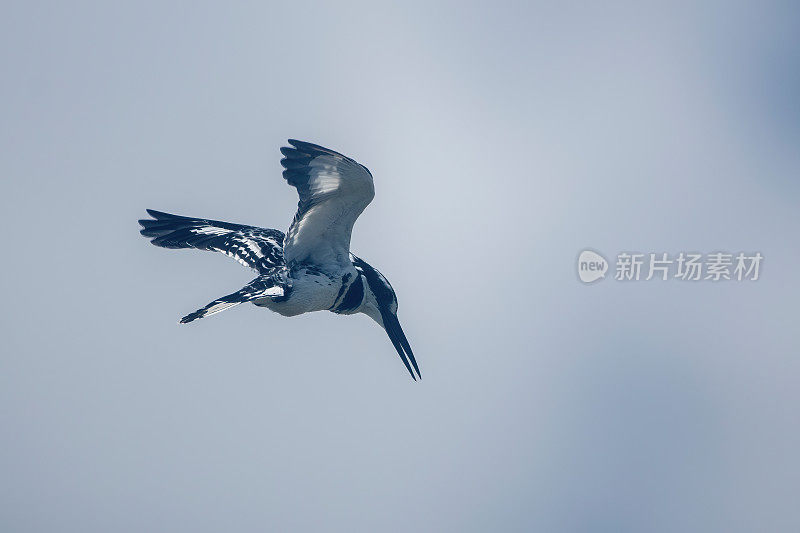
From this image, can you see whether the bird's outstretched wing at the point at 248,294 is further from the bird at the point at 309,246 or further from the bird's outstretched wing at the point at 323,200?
the bird's outstretched wing at the point at 323,200

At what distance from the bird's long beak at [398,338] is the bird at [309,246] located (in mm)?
11

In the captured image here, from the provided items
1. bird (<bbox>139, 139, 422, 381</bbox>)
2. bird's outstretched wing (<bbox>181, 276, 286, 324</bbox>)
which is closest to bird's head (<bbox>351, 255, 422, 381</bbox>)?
bird (<bbox>139, 139, 422, 381</bbox>)

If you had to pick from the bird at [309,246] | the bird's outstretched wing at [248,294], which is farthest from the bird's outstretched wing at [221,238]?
the bird's outstretched wing at [248,294]

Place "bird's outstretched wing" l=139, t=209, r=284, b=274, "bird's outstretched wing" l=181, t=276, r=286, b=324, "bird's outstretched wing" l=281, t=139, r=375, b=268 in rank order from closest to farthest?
"bird's outstretched wing" l=181, t=276, r=286, b=324
"bird's outstretched wing" l=281, t=139, r=375, b=268
"bird's outstretched wing" l=139, t=209, r=284, b=274

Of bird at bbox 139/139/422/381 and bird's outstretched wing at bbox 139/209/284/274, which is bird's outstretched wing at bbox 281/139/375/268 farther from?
bird's outstretched wing at bbox 139/209/284/274

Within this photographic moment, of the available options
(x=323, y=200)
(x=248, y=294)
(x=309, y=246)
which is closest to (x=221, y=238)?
(x=309, y=246)

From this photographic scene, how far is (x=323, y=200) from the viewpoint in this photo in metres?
11.9

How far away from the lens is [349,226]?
12344 mm

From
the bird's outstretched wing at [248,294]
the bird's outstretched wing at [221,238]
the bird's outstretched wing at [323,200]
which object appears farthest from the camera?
the bird's outstretched wing at [221,238]

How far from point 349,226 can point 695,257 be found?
7.00m

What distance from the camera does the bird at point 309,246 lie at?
1162 cm

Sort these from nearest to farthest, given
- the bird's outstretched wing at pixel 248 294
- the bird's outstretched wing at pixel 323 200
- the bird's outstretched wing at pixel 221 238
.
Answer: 1. the bird's outstretched wing at pixel 248 294
2. the bird's outstretched wing at pixel 323 200
3. the bird's outstretched wing at pixel 221 238

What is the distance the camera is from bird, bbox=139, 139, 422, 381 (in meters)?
11.6

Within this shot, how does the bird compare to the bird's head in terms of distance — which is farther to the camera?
the bird's head
